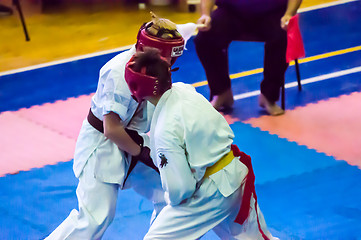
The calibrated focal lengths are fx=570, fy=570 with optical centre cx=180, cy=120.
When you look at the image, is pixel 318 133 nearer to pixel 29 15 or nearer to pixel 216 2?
pixel 216 2

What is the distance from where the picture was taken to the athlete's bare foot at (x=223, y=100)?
6582mm

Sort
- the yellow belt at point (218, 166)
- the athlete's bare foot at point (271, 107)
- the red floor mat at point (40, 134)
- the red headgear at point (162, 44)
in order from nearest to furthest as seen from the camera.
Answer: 1. the yellow belt at point (218, 166)
2. the red headgear at point (162, 44)
3. the red floor mat at point (40, 134)
4. the athlete's bare foot at point (271, 107)

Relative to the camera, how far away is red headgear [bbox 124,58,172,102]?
297cm

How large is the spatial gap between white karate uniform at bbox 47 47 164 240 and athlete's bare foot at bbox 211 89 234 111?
2870 mm

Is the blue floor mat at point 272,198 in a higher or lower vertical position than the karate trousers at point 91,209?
lower

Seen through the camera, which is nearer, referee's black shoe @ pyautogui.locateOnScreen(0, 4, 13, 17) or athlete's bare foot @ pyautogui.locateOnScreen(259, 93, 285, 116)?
athlete's bare foot @ pyautogui.locateOnScreen(259, 93, 285, 116)

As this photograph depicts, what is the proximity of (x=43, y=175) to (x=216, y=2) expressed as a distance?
2882mm

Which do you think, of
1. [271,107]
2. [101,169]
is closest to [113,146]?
[101,169]

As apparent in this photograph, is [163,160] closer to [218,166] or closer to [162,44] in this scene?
[218,166]

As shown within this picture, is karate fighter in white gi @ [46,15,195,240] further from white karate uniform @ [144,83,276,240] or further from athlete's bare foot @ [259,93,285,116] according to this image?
athlete's bare foot @ [259,93,285,116]

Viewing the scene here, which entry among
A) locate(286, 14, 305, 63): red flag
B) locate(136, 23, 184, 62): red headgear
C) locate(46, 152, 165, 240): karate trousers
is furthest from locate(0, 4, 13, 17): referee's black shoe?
locate(136, 23, 184, 62): red headgear

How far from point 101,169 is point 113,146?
18 cm

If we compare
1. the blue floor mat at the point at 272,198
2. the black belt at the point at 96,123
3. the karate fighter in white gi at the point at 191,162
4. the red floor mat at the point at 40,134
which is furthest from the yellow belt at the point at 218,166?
the red floor mat at the point at 40,134

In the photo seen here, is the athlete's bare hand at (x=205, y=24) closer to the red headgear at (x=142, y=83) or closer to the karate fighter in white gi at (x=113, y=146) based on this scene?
the karate fighter in white gi at (x=113, y=146)
